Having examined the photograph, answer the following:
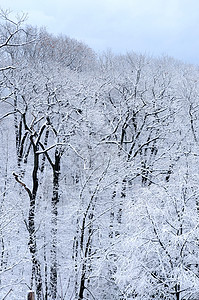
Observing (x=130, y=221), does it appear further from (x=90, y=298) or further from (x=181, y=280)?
(x=90, y=298)

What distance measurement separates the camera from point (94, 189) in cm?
1213

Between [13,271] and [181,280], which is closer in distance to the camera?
[181,280]

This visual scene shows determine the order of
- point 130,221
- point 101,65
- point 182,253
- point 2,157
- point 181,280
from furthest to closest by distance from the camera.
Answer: point 101,65 → point 2,157 → point 130,221 → point 182,253 → point 181,280

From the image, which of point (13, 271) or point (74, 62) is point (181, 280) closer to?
point (13, 271)

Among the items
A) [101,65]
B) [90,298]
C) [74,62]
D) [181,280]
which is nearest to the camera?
[181,280]

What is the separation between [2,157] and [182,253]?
14.6 metres

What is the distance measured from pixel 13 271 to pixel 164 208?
8.09 m

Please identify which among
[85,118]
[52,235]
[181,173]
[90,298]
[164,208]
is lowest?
[90,298]

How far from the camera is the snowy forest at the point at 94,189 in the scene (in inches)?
348

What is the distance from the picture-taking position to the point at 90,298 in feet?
41.2

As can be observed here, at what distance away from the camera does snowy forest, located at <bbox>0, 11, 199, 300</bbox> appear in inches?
348

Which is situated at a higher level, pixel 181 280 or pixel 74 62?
pixel 74 62

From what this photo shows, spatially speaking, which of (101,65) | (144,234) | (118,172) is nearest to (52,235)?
(118,172)

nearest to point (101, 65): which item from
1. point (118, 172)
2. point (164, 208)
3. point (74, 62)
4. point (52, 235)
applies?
point (74, 62)
